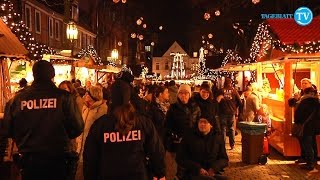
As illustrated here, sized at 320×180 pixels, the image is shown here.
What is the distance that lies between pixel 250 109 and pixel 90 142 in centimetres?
967

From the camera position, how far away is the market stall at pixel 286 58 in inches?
→ 470

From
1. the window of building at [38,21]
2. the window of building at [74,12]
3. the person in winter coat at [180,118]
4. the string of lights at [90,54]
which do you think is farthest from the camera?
the window of building at [74,12]

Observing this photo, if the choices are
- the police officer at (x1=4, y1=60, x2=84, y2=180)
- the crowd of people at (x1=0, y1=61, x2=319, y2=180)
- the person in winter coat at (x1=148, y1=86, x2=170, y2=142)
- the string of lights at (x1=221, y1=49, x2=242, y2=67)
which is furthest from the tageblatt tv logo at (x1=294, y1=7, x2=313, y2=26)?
the string of lights at (x1=221, y1=49, x2=242, y2=67)

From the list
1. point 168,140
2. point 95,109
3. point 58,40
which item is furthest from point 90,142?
point 58,40

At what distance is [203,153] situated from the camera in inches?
267

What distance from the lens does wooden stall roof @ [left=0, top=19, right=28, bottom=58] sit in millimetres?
11997

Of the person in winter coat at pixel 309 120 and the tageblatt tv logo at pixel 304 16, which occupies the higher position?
the tageblatt tv logo at pixel 304 16

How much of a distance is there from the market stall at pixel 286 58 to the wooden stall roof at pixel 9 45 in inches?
283

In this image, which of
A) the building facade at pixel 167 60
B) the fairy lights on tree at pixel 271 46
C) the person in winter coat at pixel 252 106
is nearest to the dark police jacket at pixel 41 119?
the fairy lights on tree at pixel 271 46

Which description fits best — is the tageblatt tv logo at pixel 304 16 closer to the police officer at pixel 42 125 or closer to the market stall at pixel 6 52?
the market stall at pixel 6 52

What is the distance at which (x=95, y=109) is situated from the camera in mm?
7676

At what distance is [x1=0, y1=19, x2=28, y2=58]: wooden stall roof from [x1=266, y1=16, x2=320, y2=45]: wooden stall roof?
288 inches

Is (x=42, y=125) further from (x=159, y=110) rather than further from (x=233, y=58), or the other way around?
(x=233, y=58)

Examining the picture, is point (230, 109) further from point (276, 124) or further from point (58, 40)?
point (58, 40)
